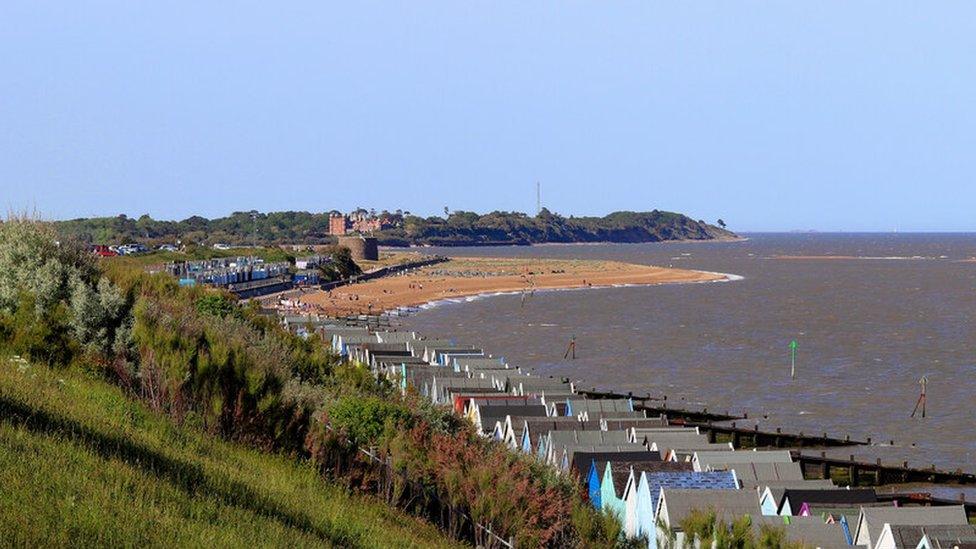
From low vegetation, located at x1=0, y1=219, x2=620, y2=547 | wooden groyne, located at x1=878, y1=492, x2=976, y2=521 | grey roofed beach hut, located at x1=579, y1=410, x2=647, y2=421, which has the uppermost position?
low vegetation, located at x1=0, y1=219, x2=620, y2=547

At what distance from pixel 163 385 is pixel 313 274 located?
110m

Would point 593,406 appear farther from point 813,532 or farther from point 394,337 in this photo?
point 394,337

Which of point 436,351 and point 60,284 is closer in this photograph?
point 60,284

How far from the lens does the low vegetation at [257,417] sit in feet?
55.0

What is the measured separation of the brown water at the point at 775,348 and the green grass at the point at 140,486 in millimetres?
28224

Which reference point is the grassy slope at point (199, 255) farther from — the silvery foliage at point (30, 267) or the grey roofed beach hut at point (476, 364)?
the silvery foliage at point (30, 267)

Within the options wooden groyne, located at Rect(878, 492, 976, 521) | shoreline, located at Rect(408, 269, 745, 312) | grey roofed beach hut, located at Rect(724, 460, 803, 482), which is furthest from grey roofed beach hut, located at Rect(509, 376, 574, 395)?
shoreline, located at Rect(408, 269, 745, 312)

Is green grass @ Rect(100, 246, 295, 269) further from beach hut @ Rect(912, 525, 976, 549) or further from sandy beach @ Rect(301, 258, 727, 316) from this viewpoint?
beach hut @ Rect(912, 525, 976, 549)

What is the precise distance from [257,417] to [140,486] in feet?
24.4

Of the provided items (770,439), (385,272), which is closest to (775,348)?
(770,439)

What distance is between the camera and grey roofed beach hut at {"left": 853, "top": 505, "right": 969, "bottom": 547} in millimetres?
22094

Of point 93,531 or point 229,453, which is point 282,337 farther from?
point 93,531

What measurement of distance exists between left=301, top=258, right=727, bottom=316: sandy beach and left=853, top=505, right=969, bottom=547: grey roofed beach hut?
224 feet

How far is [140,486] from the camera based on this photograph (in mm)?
10969
